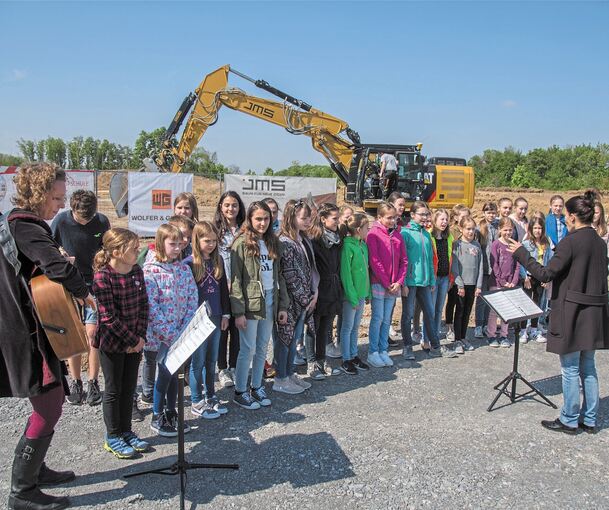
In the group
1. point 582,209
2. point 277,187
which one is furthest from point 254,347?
point 277,187

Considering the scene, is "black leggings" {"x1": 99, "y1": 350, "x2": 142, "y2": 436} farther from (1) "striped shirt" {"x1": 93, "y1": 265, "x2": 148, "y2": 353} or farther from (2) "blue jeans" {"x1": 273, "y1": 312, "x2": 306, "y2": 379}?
(2) "blue jeans" {"x1": 273, "y1": 312, "x2": 306, "y2": 379}

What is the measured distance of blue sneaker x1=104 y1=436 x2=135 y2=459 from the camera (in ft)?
12.5

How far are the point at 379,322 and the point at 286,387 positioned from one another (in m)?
1.57

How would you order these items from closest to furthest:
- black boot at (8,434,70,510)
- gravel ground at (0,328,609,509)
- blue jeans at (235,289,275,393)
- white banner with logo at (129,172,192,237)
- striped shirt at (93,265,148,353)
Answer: black boot at (8,434,70,510)
gravel ground at (0,328,609,509)
striped shirt at (93,265,148,353)
blue jeans at (235,289,275,393)
white banner with logo at (129,172,192,237)

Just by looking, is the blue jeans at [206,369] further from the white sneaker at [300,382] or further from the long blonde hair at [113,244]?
the long blonde hair at [113,244]

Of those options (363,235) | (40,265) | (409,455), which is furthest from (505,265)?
(40,265)

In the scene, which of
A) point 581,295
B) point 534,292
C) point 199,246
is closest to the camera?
point 581,295

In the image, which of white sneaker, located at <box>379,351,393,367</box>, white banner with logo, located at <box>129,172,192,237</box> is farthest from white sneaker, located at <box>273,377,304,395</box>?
white banner with logo, located at <box>129,172,192,237</box>

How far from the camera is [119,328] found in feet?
12.3

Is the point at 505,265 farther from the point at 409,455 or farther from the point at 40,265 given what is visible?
the point at 40,265

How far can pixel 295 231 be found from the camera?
17.1 feet

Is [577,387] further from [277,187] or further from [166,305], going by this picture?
[277,187]

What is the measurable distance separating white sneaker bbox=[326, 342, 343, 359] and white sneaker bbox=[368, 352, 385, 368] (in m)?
0.40

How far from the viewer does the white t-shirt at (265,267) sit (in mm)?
4840
